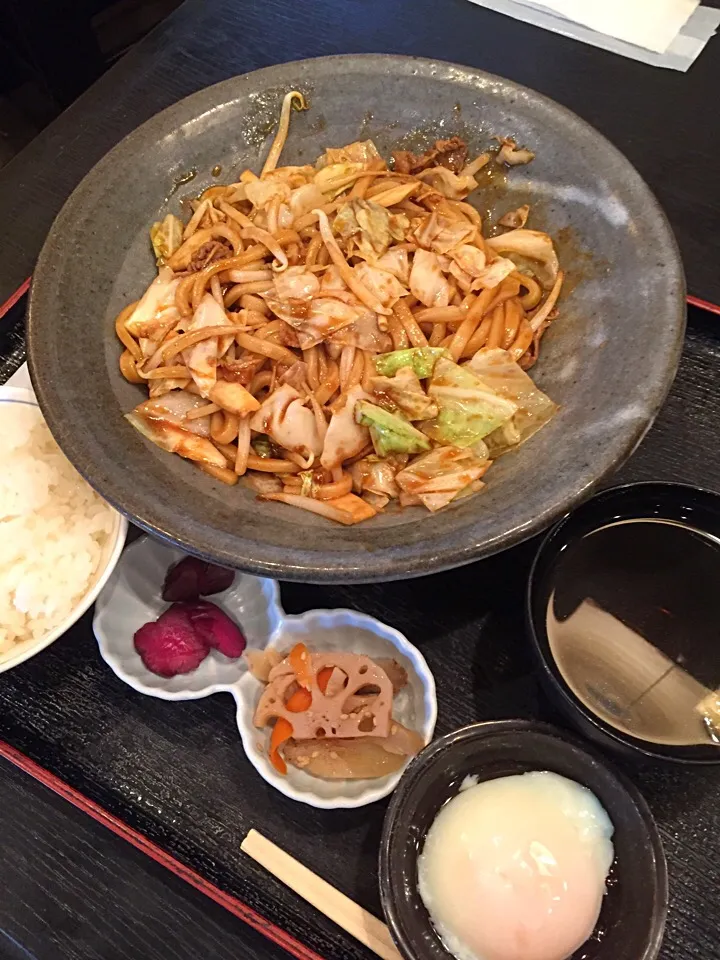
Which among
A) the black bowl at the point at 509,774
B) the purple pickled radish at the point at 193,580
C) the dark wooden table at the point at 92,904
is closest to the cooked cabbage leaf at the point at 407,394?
the purple pickled radish at the point at 193,580

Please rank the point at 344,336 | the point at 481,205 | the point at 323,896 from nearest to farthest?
1. the point at 323,896
2. the point at 344,336
3. the point at 481,205

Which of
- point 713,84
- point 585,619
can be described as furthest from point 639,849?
point 713,84

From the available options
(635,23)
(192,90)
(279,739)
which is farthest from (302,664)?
(635,23)

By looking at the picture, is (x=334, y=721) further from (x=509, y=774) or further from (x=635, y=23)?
(x=635, y=23)

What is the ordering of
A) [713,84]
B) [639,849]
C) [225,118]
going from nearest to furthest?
1. [639,849]
2. [225,118]
3. [713,84]

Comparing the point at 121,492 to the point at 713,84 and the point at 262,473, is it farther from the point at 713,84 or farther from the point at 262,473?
the point at 713,84

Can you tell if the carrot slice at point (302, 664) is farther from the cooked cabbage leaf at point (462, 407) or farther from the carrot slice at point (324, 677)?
the cooked cabbage leaf at point (462, 407)
